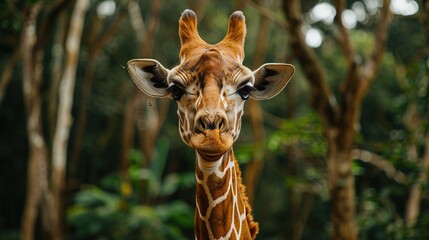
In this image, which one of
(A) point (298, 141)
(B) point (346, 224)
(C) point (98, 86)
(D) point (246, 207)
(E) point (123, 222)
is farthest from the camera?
(C) point (98, 86)

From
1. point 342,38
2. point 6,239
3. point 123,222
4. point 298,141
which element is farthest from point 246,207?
point 6,239

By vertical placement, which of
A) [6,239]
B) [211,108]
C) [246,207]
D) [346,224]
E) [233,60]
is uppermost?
[233,60]

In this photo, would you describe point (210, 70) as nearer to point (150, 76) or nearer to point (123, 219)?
point (150, 76)

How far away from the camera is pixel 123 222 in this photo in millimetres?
15750

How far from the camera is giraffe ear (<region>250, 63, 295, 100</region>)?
11.4ft

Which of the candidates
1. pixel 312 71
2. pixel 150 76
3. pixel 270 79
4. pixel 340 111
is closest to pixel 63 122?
pixel 312 71

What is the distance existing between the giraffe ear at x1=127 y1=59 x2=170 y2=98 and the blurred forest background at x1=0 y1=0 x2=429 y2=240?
3089 millimetres

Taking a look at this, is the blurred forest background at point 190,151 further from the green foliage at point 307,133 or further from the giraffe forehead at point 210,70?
the giraffe forehead at point 210,70

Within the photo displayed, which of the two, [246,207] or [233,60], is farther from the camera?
[246,207]

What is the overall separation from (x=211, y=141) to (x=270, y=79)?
0.70 meters

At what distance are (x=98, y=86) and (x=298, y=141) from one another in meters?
12.6

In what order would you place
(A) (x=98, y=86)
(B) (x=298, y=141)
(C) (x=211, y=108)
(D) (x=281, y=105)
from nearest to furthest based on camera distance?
(C) (x=211, y=108) → (B) (x=298, y=141) → (A) (x=98, y=86) → (D) (x=281, y=105)

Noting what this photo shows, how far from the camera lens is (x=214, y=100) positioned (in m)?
3.07

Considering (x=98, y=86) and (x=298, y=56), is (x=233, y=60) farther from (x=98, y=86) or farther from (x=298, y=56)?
(x=98, y=86)
